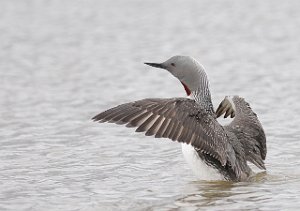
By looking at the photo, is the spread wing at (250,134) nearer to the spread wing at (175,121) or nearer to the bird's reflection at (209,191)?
the bird's reflection at (209,191)

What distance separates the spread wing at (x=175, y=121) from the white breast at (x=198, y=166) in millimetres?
285

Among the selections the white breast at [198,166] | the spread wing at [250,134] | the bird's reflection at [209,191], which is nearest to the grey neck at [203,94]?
the spread wing at [250,134]

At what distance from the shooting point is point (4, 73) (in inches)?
598

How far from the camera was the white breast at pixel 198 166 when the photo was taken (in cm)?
866

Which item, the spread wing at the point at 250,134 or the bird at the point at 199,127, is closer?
the bird at the point at 199,127

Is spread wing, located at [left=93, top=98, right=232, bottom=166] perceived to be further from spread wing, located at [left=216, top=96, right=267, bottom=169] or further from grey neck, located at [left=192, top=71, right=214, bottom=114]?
spread wing, located at [left=216, top=96, right=267, bottom=169]

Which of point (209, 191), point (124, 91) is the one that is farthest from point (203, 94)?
point (124, 91)

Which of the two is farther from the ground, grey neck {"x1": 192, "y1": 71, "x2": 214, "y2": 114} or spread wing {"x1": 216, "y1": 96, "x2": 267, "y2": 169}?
grey neck {"x1": 192, "y1": 71, "x2": 214, "y2": 114}

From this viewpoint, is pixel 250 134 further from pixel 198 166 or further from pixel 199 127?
pixel 199 127

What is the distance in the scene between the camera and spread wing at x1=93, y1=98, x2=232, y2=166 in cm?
803

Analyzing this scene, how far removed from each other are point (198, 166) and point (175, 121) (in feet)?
2.35

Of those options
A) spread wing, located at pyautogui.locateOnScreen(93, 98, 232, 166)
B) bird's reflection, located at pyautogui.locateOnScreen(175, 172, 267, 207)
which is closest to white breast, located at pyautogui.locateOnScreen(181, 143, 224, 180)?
bird's reflection, located at pyautogui.locateOnScreen(175, 172, 267, 207)

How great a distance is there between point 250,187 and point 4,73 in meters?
7.76

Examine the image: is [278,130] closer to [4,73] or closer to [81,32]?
[4,73]
